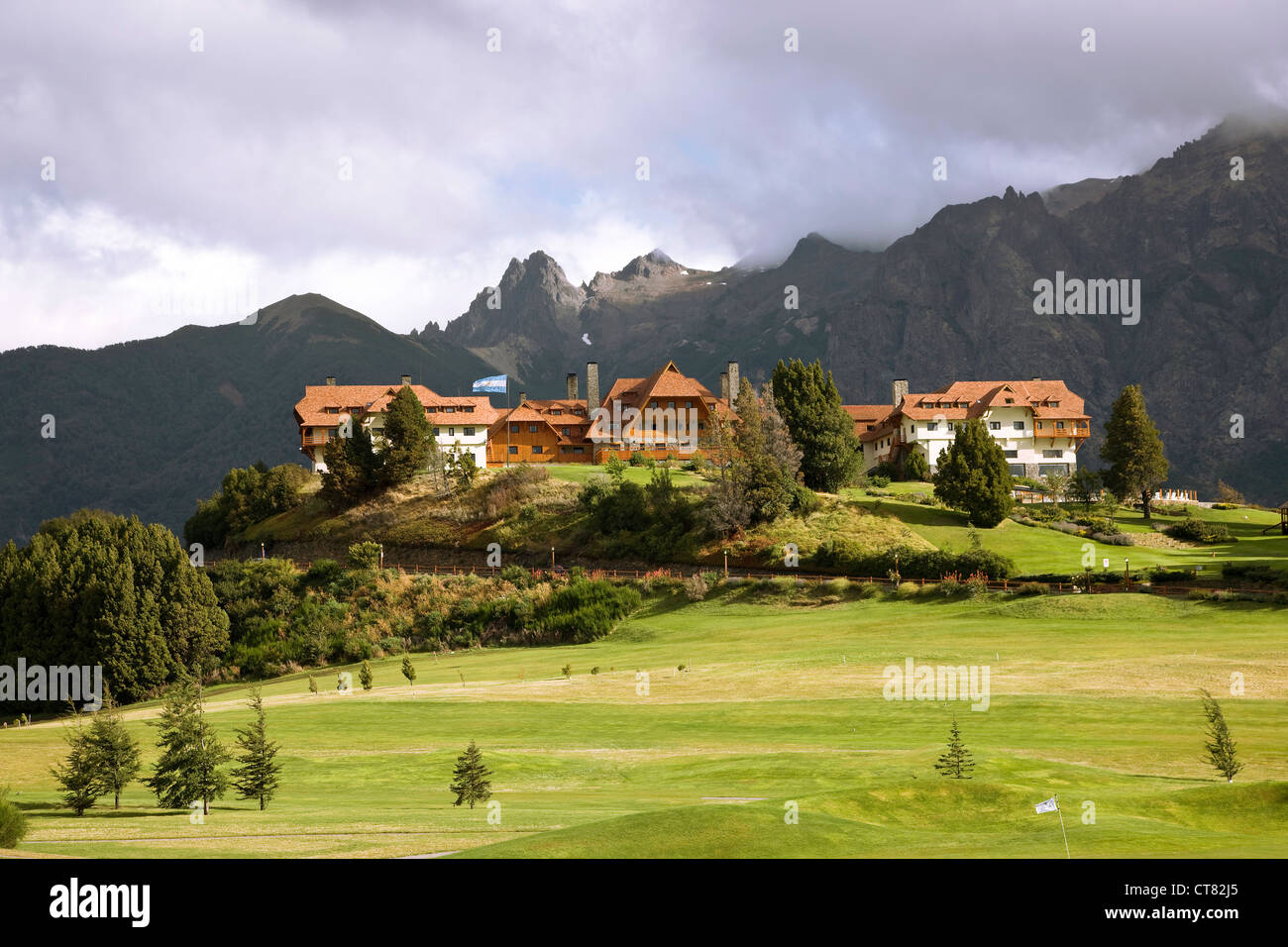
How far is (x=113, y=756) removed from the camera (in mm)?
25578

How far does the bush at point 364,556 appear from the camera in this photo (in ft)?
264

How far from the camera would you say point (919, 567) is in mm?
65375

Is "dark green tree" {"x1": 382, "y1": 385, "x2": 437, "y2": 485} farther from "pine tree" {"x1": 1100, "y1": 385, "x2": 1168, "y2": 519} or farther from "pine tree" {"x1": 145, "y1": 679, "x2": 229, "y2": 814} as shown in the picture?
"pine tree" {"x1": 145, "y1": 679, "x2": 229, "y2": 814}

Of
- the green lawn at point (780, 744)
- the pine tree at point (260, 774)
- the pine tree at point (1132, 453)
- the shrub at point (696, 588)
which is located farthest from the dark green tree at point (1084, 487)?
the pine tree at point (260, 774)

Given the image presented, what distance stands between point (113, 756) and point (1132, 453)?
79.9 meters

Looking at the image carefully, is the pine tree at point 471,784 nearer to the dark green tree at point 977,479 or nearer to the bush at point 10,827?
the bush at point 10,827

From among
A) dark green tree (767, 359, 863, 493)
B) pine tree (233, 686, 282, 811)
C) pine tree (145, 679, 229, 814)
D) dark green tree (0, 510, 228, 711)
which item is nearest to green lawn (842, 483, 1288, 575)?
dark green tree (767, 359, 863, 493)

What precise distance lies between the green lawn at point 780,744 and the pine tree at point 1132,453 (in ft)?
117

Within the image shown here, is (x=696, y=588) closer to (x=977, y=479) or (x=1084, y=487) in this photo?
(x=977, y=479)

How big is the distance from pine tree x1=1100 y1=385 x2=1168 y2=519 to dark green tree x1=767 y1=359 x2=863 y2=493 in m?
19.6

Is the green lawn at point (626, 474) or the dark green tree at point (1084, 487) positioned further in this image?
the green lawn at point (626, 474)

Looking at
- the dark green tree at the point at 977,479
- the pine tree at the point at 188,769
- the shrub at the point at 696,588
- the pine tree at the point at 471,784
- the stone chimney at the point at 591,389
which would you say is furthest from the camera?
the stone chimney at the point at 591,389
